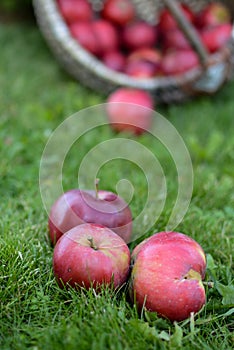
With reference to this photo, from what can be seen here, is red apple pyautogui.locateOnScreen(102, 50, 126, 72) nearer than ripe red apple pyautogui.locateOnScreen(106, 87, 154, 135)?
No

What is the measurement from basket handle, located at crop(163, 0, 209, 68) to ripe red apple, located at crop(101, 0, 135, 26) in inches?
26.9

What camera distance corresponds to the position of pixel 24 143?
2225 millimetres

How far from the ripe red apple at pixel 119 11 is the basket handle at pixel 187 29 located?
683mm

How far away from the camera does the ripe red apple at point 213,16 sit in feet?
10.5

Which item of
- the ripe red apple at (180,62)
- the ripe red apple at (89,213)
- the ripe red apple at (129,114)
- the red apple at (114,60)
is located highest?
the ripe red apple at (89,213)

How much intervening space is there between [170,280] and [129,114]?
1.55 m

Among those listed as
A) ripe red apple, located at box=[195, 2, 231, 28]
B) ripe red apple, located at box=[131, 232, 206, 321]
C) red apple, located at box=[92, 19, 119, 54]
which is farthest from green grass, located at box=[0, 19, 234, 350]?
ripe red apple, located at box=[195, 2, 231, 28]

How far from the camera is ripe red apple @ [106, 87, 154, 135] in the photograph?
2.60 meters

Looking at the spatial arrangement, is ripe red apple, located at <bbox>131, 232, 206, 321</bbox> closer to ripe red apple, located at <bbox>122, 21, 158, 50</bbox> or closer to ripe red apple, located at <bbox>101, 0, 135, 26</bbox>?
ripe red apple, located at <bbox>122, 21, 158, 50</bbox>

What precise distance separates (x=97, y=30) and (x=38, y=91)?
1.86ft

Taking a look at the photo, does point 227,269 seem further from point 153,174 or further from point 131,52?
point 131,52

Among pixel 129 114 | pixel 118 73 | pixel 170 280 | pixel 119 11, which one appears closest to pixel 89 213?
pixel 170 280

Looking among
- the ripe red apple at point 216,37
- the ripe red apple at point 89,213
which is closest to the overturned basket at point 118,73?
the ripe red apple at point 216,37

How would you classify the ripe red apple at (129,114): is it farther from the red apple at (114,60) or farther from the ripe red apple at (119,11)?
the ripe red apple at (119,11)
